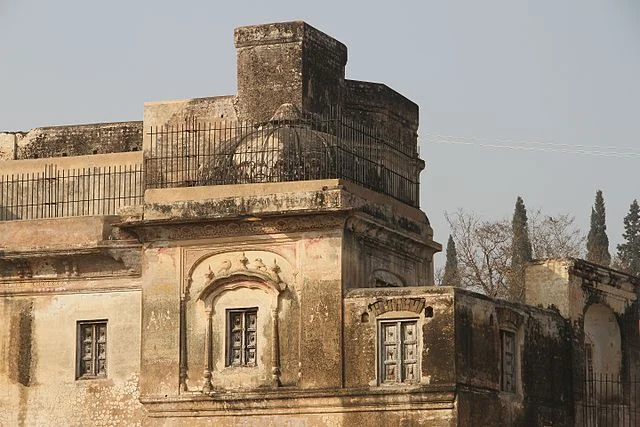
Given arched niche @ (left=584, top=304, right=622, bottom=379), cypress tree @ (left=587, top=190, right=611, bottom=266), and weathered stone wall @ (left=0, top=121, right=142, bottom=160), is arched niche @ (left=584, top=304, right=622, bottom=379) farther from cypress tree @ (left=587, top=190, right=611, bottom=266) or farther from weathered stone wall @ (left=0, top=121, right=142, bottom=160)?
cypress tree @ (left=587, top=190, right=611, bottom=266)

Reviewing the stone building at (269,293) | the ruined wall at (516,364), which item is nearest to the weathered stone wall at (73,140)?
the stone building at (269,293)

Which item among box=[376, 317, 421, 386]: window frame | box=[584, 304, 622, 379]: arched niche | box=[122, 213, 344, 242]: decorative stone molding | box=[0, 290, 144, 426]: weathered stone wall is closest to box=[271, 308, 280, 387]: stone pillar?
box=[122, 213, 344, 242]: decorative stone molding

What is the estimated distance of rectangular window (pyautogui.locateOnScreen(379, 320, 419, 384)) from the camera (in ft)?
94.9

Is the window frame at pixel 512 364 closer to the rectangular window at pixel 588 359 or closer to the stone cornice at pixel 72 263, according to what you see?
the rectangular window at pixel 588 359

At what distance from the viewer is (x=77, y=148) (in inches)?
1366

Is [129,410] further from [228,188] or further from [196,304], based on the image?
[228,188]

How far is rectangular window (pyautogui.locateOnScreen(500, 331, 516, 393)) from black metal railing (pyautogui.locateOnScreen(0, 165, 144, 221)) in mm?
6971

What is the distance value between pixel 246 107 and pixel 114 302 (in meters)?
4.20

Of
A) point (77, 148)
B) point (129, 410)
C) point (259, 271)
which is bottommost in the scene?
point (129, 410)

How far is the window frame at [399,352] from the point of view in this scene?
28891mm

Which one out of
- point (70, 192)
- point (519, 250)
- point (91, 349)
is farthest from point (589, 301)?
point (519, 250)

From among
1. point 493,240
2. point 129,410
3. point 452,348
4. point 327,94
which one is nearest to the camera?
point 452,348

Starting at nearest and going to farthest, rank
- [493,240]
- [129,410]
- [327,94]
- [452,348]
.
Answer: [452,348] < [129,410] < [327,94] < [493,240]

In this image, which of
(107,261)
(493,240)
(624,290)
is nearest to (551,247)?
(493,240)
